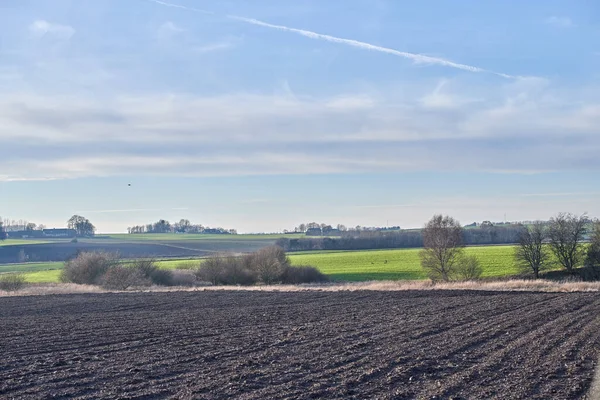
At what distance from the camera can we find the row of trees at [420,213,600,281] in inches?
2405

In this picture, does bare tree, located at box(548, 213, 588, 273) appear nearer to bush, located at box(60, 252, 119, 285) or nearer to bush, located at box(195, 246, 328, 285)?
bush, located at box(195, 246, 328, 285)

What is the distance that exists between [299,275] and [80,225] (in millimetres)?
108138

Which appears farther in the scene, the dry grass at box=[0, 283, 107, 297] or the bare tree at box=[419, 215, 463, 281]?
the bare tree at box=[419, 215, 463, 281]

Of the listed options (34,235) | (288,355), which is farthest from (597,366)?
(34,235)

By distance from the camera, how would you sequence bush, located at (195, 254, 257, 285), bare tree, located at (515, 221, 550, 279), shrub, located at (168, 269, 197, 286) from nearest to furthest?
bare tree, located at (515, 221, 550, 279) < shrub, located at (168, 269, 197, 286) < bush, located at (195, 254, 257, 285)

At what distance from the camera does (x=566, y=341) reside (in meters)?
20.2

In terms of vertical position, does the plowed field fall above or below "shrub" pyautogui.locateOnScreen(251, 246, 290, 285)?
below

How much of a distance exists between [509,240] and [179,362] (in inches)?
4468

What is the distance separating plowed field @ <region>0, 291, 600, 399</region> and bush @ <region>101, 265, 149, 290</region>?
2495 cm

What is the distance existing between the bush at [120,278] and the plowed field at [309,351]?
24.9m

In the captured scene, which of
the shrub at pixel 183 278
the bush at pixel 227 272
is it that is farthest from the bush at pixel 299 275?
the shrub at pixel 183 278

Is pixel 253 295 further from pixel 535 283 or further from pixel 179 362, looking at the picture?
pixel 179 362

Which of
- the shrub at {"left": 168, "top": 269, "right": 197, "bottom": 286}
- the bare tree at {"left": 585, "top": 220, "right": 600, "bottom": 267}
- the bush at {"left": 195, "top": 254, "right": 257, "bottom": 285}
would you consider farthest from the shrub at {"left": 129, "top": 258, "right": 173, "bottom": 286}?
the bare tree at {"left": 585, "top": 220, "right": 600, "bottom": 267}

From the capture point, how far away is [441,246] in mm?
60875
